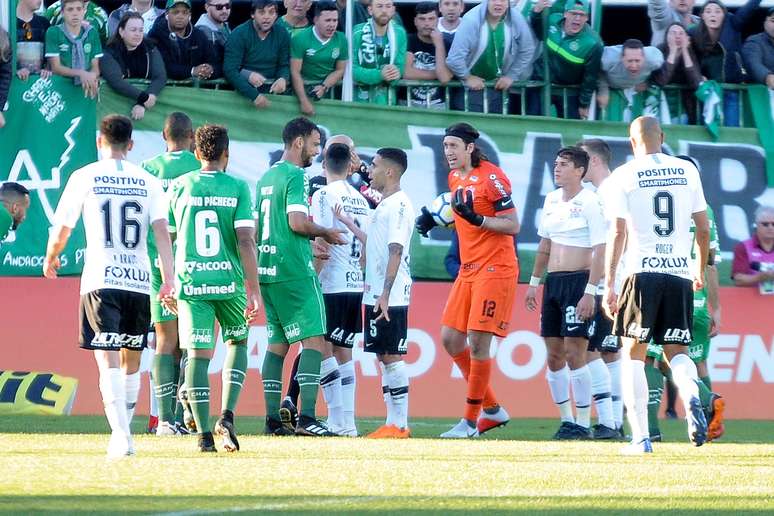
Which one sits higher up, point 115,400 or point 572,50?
point 572,50

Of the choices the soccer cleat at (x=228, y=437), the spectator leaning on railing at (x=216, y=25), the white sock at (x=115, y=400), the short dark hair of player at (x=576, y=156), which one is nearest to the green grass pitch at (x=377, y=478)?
the soccer cleat at (x=228, y=437)

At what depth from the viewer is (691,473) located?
26.8 ft

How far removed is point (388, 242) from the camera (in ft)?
37.1

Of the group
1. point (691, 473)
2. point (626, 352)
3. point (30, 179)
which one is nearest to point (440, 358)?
point (30, 179)

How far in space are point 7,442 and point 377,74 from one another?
22.9 ft

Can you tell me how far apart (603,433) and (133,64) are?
6.26m

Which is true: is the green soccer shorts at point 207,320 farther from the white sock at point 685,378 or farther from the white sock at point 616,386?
the white sock at point 616,386

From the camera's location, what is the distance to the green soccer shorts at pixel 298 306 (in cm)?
1077

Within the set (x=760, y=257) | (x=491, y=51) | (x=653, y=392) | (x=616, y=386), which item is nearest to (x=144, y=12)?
(x=491, y=51)

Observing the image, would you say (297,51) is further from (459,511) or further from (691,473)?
(459,511)

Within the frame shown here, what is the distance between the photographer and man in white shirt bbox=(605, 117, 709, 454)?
9336 mm

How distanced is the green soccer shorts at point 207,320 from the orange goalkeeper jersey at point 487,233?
291 centimetres

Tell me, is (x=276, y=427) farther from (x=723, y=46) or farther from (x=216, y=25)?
(x=723, y=46)

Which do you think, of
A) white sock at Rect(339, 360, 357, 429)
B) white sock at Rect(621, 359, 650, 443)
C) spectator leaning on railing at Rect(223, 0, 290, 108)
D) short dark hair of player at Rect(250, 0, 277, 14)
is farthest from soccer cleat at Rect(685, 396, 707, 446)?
short dark hair of player at Rect(250, 0, 277, 14)
